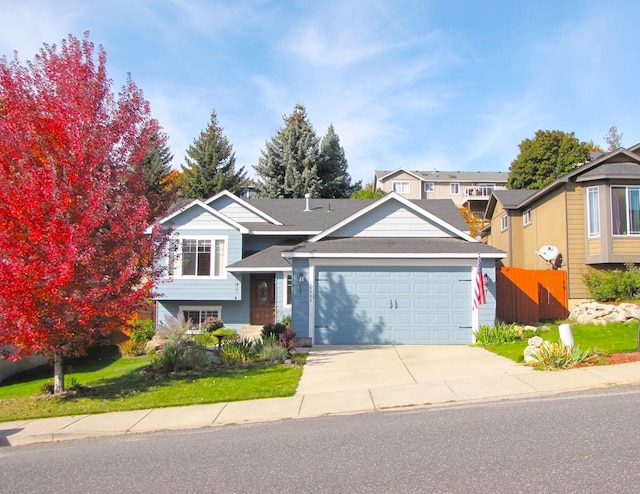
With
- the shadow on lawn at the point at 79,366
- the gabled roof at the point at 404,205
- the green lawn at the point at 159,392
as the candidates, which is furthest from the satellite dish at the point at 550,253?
the shadow on lawn at the point at 79,366

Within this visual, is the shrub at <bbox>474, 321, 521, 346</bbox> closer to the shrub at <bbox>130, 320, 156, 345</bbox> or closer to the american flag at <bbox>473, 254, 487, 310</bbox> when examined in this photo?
the american flag at <bbox>473, 254, 487, 310</bbox>

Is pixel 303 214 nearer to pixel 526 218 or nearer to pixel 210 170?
pixel 526 218

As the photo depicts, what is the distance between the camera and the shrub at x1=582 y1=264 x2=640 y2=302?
17906mm

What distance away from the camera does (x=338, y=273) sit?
16.2m

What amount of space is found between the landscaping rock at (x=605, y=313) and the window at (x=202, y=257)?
1291 cm

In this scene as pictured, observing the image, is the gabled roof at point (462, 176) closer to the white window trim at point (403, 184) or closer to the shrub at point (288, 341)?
the white window trim at point (403, 184)

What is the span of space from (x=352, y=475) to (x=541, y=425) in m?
2.79

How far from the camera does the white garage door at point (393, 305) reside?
15844 millimetres

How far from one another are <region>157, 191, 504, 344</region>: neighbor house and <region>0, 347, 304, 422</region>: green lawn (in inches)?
87.2

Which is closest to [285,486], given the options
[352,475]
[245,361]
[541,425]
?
[352,475]

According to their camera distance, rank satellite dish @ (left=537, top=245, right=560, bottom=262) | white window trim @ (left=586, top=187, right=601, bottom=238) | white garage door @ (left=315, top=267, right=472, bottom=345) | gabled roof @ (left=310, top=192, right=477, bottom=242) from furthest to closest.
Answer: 1. satellite dish @ (left=537, top=245, right=560, bottom=262)
2. white window trim @ (left=586, top=187, right=601, bottom=238)
3. gabled roof @ (left=310, top=192, right=477, bottom=242)
4. white garage door @ (left=315, top=267, right=472, bottom=345)

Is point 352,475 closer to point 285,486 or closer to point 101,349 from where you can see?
point 285,486

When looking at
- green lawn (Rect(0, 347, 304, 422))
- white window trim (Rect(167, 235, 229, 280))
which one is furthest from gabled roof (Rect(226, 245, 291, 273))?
green lawn (Rect(0, 347, 304, 422))

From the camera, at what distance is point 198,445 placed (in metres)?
6.96
